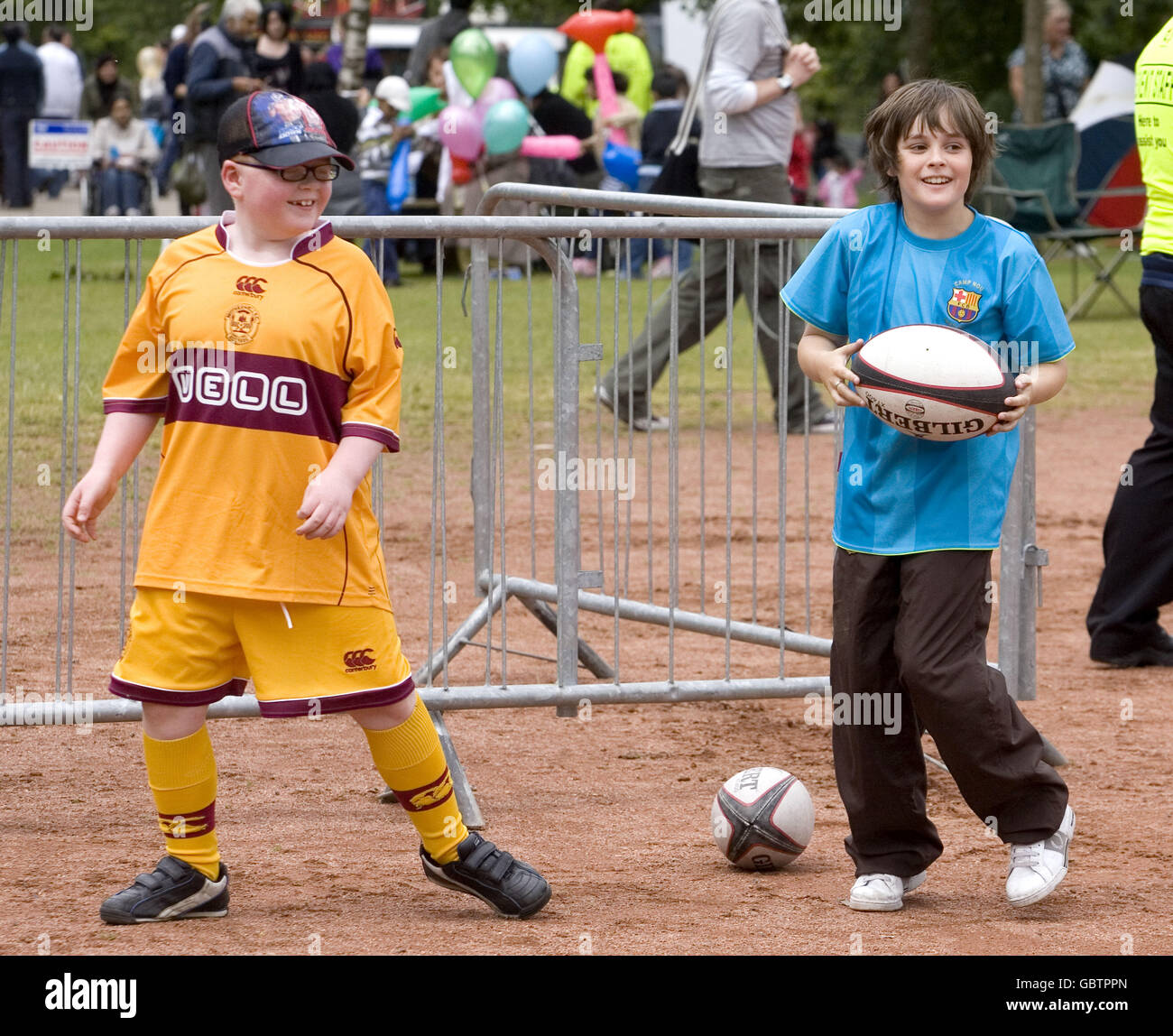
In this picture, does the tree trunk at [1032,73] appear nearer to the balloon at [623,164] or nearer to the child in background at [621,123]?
the child in background at [621,123]

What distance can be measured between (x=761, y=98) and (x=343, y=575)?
7.16 meters

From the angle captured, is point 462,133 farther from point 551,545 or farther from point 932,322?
point 932,322

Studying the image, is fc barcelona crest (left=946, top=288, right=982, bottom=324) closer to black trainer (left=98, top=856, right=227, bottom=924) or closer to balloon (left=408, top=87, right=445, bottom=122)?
black trainer (left=98, top=856, right=227, bottom=924)

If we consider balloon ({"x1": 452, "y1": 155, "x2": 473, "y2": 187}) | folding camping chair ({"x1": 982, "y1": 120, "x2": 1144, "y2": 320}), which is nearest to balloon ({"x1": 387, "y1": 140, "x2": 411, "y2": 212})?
balloon ({"x1": 452, "y1": 155, "x2": 473, "y2": 187})

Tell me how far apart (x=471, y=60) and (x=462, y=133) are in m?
1.03

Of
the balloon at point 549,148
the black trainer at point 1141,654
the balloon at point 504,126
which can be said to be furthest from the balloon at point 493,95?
the black trainer at point 1141,654

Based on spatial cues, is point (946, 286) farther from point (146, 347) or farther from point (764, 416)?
point (764, 416)

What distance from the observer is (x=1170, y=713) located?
6121 millimetres

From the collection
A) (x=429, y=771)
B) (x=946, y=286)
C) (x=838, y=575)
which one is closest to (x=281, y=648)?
(x=429, y=771)

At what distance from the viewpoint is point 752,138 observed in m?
10.7

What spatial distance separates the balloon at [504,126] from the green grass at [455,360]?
164cm

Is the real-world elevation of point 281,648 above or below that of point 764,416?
above

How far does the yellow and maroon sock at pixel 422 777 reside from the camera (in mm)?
4051

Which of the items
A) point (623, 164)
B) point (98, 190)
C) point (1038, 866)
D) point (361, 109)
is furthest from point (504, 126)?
point (1038, 866)
